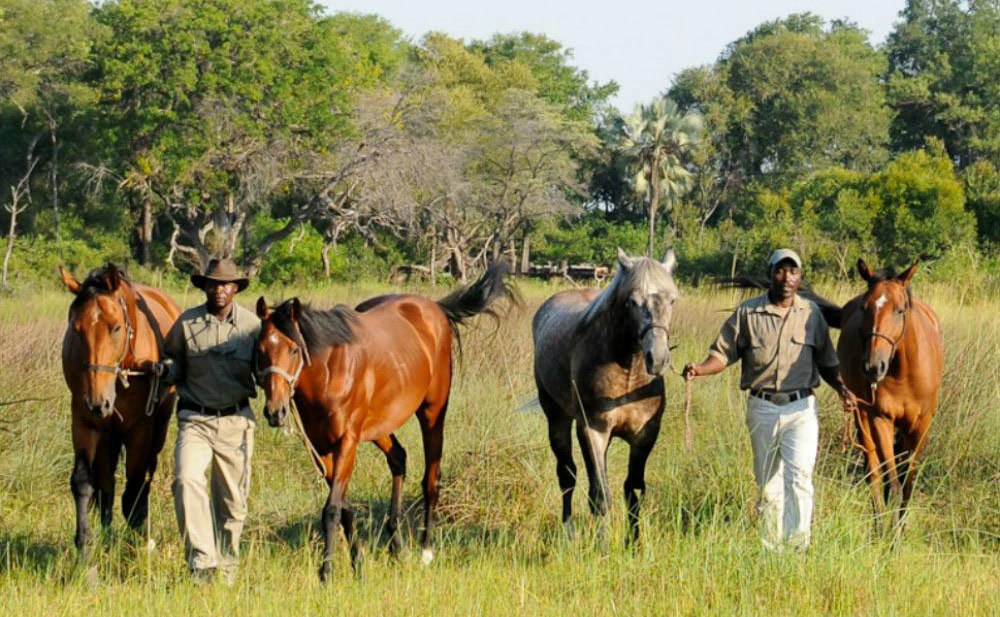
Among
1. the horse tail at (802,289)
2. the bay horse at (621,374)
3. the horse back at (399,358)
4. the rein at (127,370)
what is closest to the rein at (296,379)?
the horse back at (399,358)

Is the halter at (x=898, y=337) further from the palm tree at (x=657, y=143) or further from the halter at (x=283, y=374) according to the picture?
the palm tree at (x=657, y=143)

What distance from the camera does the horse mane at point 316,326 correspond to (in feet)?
22.1

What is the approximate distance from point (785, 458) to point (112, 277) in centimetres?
395

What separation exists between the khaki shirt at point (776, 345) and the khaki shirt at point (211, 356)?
2.66 metres

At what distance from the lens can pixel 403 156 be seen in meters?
38.8

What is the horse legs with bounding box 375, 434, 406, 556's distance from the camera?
26.4 ft

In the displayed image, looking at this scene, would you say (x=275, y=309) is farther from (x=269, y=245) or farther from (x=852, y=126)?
(x=852, y=126)

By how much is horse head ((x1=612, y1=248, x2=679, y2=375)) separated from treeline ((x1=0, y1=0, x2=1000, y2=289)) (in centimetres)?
1144

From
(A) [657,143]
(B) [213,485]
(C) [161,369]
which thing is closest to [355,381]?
(B) [213,485]

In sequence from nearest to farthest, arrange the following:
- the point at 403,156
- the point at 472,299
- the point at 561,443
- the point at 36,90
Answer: the point at 561,443
the point at 472,299
the point at 403,156
the point at 36,90

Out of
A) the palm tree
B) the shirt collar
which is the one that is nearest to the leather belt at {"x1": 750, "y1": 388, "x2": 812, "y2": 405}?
the shirt collar

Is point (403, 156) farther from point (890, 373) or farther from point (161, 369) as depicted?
point (161, 369)

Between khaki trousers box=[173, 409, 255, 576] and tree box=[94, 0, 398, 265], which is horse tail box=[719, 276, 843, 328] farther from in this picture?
tree box=[94, 0, 398, 265]

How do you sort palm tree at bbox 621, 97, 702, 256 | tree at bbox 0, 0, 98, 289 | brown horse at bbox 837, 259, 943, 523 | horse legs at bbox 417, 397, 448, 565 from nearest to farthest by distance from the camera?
brown horse at bbox 837, 259, 943, 523 < horse legs at bbox 417, 397, 448, 565 < tree at bbox 0, 0, 98, 289 < palm tree at bbox 621, 97, 702, 256
